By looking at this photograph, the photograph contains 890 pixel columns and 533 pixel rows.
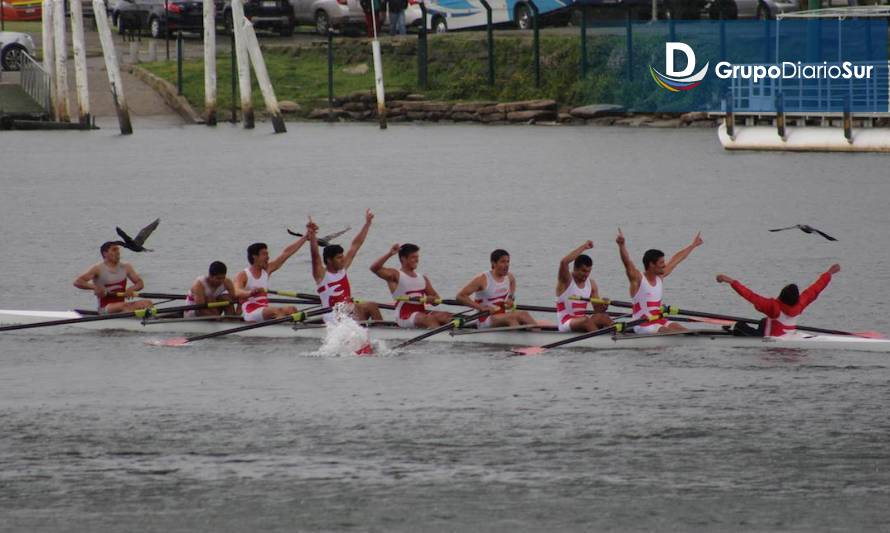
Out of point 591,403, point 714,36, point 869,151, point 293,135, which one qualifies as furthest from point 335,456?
point 293,135

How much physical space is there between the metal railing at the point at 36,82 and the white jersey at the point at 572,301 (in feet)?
142

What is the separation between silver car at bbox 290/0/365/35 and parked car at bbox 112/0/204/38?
4360 mm

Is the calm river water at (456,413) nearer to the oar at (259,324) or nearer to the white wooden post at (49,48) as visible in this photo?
the oar at (259,324)

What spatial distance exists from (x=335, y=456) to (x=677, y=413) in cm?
475

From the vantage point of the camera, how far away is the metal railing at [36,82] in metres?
64.6

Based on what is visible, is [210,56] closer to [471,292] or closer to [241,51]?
[241,51]

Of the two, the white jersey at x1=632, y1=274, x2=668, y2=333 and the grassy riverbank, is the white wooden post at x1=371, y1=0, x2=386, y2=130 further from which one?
the white jersey at x1=632, y1=274, x2=668, y2=333

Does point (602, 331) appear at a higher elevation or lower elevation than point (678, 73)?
lower

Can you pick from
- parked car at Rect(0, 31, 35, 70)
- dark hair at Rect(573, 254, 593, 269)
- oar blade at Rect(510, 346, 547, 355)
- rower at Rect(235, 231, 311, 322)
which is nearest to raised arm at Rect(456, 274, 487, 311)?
oar blade at Rect(510, 346, 547, 355)

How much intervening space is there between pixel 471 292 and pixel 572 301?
1.49m

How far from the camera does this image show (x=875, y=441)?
20.0m

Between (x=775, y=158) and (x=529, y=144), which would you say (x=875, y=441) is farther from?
(x=529, y=144)

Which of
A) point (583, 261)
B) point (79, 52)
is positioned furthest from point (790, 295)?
point (79, 52)

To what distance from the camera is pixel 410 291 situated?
24.9 metres
